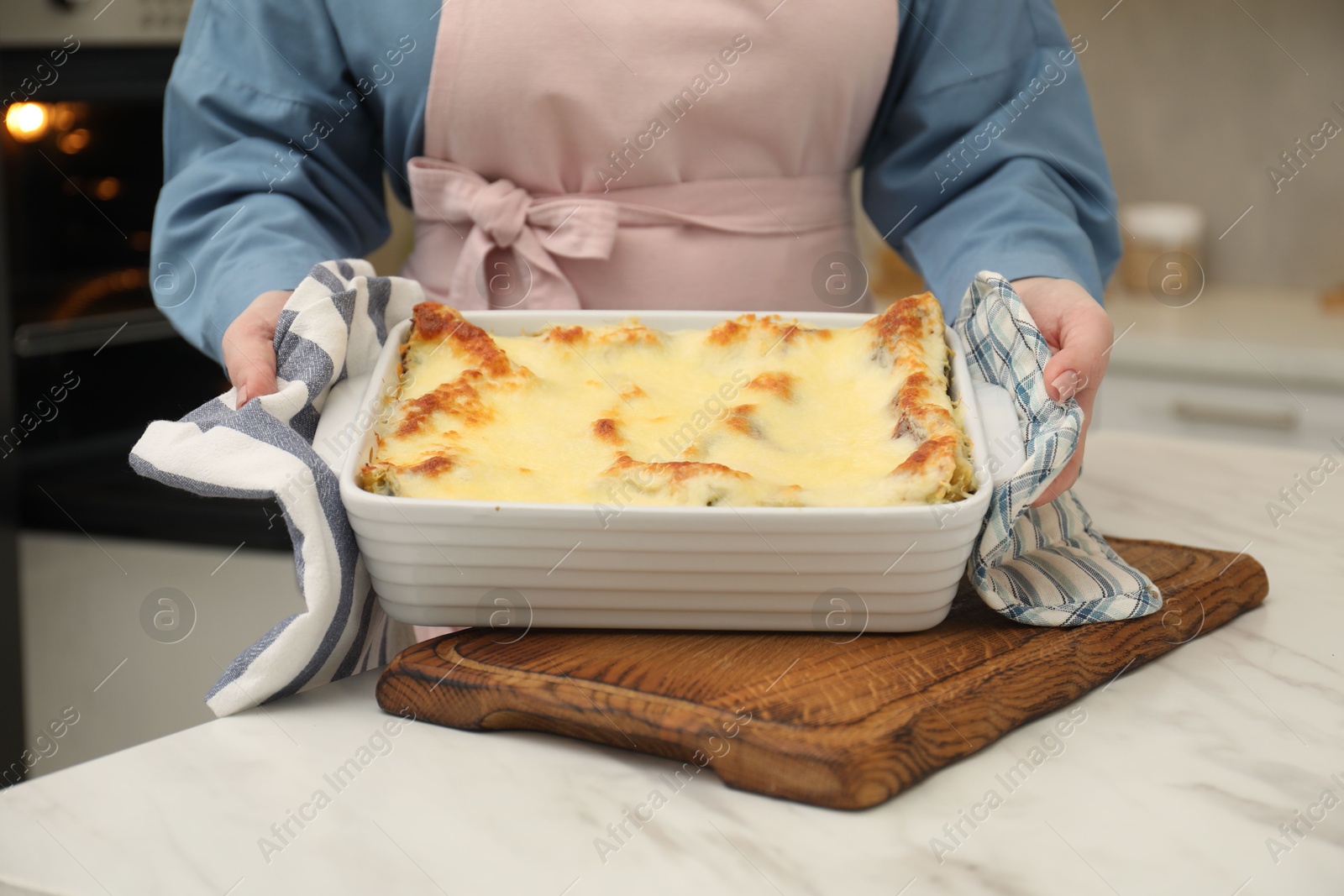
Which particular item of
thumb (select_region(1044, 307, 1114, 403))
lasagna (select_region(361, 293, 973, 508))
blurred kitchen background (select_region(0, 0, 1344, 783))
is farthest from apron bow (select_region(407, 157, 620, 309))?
blurred kitchen background (select_region(0, 0, 1344, 783))

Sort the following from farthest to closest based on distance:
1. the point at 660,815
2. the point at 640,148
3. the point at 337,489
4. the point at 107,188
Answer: the point at 107,188
the point at 640,148
the point at 337,489
the point at 660,815

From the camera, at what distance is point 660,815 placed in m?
0.48

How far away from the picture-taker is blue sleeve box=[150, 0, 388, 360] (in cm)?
83

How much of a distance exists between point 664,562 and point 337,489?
0.18 metres

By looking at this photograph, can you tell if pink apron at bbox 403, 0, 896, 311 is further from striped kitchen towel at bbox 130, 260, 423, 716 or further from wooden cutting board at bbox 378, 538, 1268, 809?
wooden cutting board at bbox 378, 538, 1268, 809

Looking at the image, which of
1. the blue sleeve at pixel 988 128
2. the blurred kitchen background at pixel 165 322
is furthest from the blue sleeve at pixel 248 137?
the blurred kitchen background at pixel 165 322

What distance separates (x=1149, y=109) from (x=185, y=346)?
184 centimetres

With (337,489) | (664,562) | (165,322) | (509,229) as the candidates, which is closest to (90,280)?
(165,322)

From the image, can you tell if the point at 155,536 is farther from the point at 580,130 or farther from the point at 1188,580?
the point at 1188,580

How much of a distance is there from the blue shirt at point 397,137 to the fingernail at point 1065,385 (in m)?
0.15

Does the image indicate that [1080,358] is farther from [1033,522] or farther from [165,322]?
[165,322]

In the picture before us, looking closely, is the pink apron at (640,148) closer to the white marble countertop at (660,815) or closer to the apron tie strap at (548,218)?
the apron tie strap at (548,218)

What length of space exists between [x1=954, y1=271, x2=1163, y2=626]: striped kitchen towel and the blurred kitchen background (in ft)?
Result: 3.66

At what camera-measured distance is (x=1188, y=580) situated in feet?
2.26
